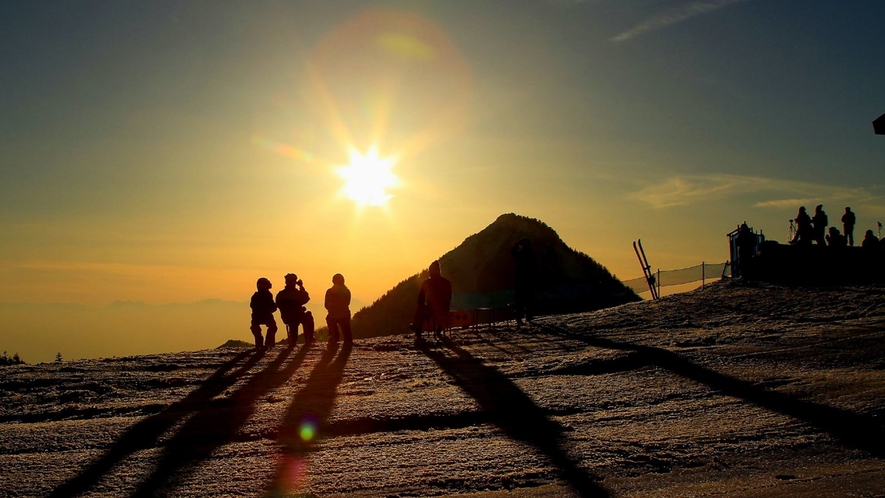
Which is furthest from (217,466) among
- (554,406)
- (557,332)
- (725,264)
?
(725,264)

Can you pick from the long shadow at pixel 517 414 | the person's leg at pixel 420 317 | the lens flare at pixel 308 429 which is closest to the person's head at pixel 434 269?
the person's leg at pixel 420 317

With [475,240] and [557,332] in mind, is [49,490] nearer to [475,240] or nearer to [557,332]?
[557,332]

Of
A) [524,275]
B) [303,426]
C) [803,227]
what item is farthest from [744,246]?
[303,426]

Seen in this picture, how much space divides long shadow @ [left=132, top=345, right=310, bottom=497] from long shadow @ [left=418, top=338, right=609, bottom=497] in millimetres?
2858

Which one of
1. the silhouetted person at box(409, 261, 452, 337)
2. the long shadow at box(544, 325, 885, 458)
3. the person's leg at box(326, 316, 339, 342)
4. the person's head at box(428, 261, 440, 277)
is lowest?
the long shadow at box(544, 325, 885, 458)

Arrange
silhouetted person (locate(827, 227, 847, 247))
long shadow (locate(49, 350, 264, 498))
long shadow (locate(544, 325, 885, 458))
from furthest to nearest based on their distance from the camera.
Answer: silhouetted person (locate(827, 227, 847, 247))
long shadow (locate(544, 325, 885, 458))
long shadow (locate(49, 350, 264, 498))

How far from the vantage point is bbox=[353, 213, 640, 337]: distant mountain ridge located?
1371 inches

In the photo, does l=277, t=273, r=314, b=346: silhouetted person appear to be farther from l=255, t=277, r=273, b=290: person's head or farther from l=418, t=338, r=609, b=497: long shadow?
l=418, t=338, r=609, b=497: long shadow

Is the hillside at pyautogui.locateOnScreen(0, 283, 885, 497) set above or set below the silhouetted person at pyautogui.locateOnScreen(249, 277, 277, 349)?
below

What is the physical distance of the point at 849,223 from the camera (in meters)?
26.2

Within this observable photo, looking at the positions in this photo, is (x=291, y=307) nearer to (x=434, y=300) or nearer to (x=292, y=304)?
(x=292, y=304)

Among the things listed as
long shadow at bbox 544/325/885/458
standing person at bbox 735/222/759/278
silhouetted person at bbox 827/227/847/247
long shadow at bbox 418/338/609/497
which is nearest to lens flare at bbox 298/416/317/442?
long shadow at bbox 418/338/609/497

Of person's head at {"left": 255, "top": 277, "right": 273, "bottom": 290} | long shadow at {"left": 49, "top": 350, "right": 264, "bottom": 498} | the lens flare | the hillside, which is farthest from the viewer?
person's head at {"left": 255, "top": 277, "right": 273, "bottom": 290}

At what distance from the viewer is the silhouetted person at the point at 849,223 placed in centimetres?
2597
